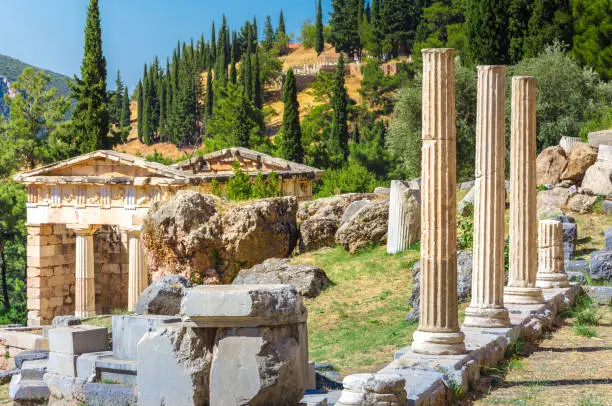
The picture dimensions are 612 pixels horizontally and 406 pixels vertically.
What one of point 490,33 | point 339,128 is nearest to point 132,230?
point 490,33

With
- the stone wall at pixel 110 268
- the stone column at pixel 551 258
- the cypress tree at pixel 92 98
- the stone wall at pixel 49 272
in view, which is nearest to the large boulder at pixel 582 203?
the stone column at pixel 551 258

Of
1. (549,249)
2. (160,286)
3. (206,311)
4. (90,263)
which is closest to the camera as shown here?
(206,311)

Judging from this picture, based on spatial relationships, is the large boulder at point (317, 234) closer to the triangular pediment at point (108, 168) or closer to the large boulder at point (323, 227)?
the large boulder at point (323, 227)

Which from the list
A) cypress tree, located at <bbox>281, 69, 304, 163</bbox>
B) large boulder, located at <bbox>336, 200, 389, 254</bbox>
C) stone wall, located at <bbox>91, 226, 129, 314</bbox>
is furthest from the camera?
cypress tree, located at <bbox>281, 69, 304, 163</bbox>

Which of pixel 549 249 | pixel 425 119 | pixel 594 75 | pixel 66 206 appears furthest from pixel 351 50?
pixel 425 119

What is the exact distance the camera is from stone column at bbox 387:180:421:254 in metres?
20.9

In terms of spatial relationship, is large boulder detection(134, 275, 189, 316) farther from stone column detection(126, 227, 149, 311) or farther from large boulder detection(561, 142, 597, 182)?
large boulder detection(561, 142, 597, 182)

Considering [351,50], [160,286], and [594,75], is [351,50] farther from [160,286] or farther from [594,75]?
[160,286]

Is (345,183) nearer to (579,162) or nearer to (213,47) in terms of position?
(579,162)

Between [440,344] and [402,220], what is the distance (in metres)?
11.2

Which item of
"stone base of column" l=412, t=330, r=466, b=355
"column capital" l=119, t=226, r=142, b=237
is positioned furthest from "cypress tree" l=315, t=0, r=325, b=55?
"stone base of column" l=412, t=330, r=466, b=355

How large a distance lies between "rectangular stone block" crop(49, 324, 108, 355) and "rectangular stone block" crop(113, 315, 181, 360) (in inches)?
36.4

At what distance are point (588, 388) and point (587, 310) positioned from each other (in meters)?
5.94

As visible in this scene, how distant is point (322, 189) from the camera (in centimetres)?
3644
